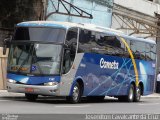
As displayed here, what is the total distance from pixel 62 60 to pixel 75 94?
73.6 inches

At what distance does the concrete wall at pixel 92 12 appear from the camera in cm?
3186

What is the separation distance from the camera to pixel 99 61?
77.0ft

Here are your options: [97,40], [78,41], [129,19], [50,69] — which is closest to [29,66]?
[50,69]

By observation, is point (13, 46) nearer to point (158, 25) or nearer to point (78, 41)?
point (78, 41)

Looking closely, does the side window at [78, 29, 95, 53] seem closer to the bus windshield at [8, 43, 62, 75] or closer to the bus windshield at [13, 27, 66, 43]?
the bus windshield at [13, 27, 66, 43]

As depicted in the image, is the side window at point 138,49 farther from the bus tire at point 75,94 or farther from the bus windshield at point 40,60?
the bus windshield at point 40,60

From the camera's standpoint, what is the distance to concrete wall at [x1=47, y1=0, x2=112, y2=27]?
31.9 m

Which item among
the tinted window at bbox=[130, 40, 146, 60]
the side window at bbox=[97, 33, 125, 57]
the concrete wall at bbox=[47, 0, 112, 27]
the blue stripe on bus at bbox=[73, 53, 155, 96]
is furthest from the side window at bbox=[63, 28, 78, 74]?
the concrete wall at bbox=[47, 0, 112, 27]

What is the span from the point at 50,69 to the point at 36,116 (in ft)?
19.7

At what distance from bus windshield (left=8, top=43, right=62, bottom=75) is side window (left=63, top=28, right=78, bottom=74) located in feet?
1.10

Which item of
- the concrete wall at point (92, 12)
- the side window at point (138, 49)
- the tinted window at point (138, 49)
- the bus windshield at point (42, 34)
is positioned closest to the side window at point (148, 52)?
the tinted window at point (138, 49)

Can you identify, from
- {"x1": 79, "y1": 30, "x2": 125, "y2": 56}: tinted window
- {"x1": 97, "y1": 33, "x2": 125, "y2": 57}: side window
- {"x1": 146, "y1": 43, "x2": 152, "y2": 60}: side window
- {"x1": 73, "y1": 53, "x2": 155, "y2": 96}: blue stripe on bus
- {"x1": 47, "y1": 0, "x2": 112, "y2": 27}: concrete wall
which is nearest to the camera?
{"x1": 79, "y1": 30, "x2": 125, "y2": 56}: tinted window

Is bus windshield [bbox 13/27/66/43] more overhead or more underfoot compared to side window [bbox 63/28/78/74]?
more overhead

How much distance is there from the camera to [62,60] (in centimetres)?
2072
